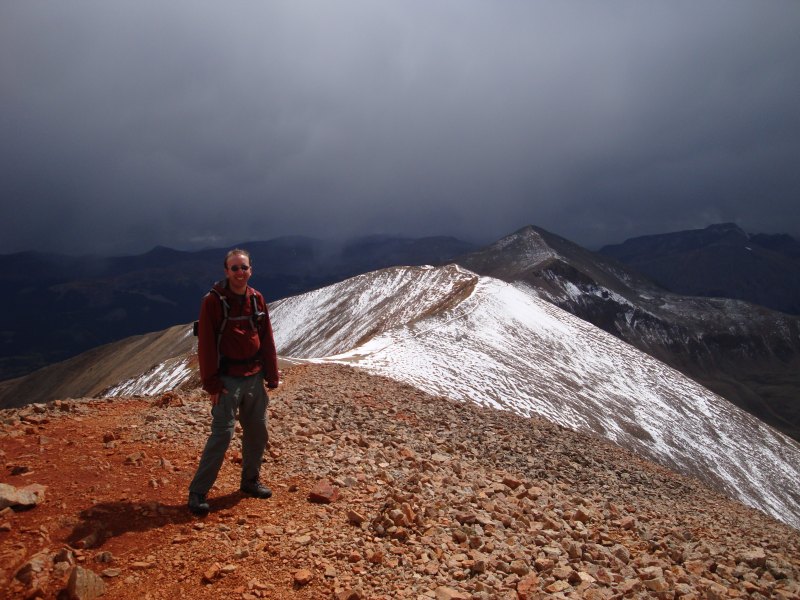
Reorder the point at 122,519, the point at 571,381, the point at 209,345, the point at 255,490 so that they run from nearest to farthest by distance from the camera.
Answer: the point at 122,519 < the point at 209,345 < the point at 255,490 < the point at 571,381

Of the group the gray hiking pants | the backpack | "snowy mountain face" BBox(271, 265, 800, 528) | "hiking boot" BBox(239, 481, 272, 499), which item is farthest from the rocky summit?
"snowy mountain face" BBox(271, 265, 800, 528)

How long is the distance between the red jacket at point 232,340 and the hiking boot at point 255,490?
5.24ft

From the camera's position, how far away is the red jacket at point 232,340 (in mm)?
7570

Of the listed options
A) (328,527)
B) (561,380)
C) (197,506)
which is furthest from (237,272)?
(561,380)

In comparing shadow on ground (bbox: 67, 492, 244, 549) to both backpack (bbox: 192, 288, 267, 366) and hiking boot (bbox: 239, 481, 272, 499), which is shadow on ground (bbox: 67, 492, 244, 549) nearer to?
hiking boot (bbox: 239, 481, 272, 499)

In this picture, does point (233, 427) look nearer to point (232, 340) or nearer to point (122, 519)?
point (232, 340)

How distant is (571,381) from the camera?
42562 mm

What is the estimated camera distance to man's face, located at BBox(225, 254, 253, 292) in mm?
7660

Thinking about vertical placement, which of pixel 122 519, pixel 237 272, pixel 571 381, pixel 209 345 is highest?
pixel 237 272

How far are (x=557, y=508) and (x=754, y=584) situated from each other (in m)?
3.02

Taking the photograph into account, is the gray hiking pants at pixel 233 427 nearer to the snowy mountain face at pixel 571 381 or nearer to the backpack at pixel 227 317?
the backpack at pixel 227 317

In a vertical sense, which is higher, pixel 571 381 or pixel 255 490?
pixel 571 381

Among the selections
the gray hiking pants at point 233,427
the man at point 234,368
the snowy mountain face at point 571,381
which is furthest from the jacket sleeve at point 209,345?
the snowy mountain face at point 571,381

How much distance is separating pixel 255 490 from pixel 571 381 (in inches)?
1529
